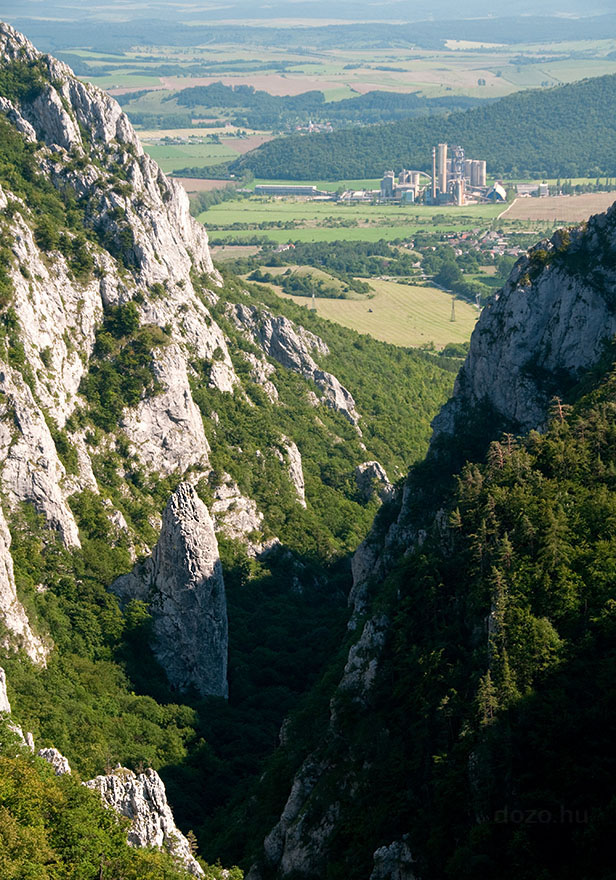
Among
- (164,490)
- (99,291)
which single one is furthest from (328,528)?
(99,291)

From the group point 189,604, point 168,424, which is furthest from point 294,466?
point 189,604

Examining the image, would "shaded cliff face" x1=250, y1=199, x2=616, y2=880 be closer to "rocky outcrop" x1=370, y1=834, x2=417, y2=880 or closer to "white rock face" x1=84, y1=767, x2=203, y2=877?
"rocky outcrop" x1=370, y1=834, x2=417, y2=880

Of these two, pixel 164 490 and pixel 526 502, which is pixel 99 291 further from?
pixel 526 502

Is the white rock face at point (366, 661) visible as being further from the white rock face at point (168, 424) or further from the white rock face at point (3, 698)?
the white rock face at point (168, 424)

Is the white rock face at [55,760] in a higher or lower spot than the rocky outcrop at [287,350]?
lower
